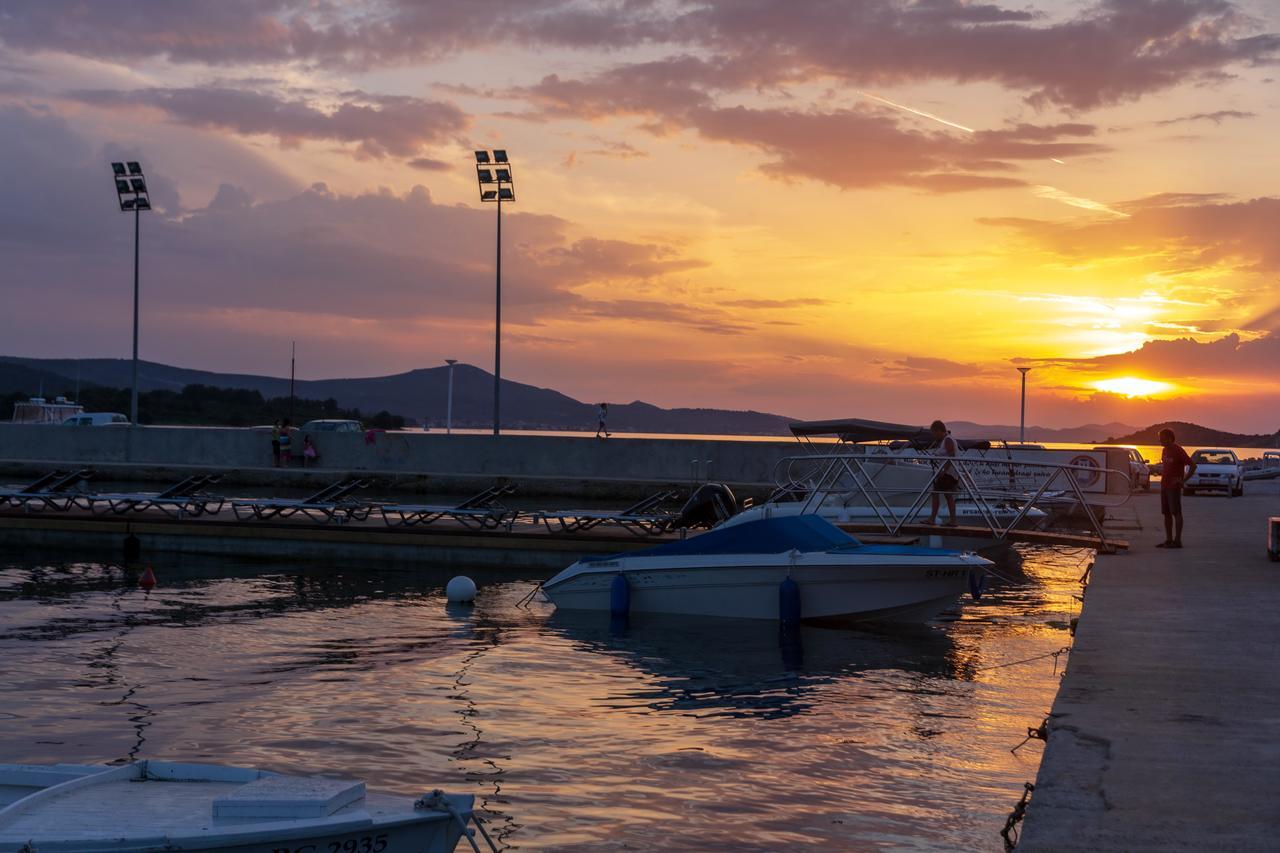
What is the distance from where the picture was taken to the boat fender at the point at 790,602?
17156 millimetres

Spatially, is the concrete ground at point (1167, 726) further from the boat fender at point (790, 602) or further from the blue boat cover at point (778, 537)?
the boat fender at point (790, 602)

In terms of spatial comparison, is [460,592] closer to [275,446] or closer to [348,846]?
[348,846]

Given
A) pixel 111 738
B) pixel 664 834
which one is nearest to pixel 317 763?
pixel 111 738

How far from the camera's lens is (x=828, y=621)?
17.3 m

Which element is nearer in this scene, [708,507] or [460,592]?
[460,592]

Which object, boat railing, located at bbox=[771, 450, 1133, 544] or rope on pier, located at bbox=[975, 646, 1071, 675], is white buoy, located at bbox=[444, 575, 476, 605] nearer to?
boat railing, located at bbox=[771, 450, 1133, 544]

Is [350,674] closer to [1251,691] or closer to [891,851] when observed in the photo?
[891,851]

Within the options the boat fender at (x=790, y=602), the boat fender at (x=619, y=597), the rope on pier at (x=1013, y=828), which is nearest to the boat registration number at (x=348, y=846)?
the rope on pier at (x=1013, y=828)

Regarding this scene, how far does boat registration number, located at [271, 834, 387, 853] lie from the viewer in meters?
5.84

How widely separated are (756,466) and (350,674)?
30.4 meters

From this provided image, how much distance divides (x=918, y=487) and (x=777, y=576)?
24.6ft

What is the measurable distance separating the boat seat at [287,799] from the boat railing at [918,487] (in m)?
12.7

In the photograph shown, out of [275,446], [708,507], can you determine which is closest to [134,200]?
[275,446]

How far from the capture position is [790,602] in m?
17.2
